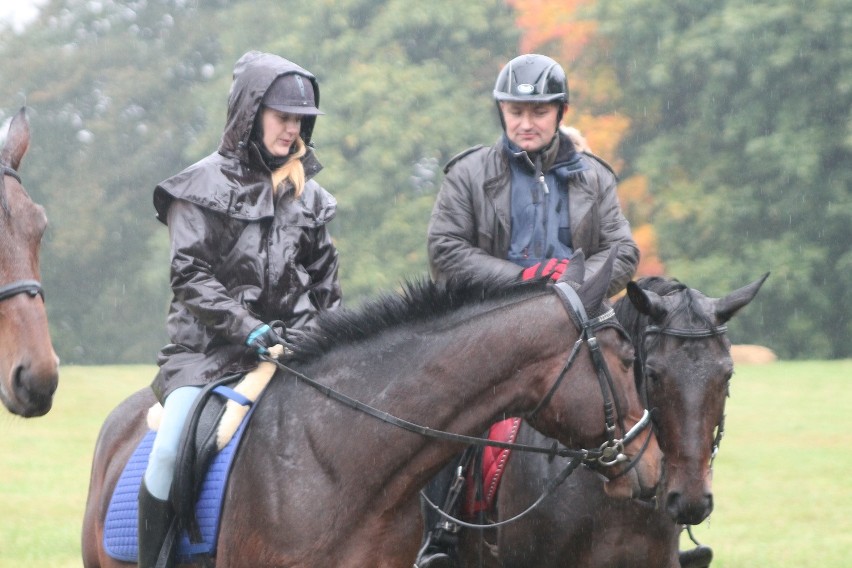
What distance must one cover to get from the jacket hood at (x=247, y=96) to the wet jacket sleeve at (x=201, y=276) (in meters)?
0.33

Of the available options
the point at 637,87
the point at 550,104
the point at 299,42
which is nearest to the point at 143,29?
the point at 299,42

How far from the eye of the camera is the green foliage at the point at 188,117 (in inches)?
1352

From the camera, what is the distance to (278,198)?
211 inches

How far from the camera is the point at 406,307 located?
16.1ft

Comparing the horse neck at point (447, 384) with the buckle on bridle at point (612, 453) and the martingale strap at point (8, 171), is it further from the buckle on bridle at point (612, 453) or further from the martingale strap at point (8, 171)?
the martingale strap at point (8, 171)

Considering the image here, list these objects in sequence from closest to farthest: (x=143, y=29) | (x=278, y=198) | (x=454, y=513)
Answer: (x=278, y=198), (x=454, y=513), (x=143, y=29)

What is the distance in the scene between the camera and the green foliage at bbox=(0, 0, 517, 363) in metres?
34.3

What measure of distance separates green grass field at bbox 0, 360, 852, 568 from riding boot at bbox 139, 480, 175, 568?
1.16 metres

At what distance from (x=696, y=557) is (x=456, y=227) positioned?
2.08 m

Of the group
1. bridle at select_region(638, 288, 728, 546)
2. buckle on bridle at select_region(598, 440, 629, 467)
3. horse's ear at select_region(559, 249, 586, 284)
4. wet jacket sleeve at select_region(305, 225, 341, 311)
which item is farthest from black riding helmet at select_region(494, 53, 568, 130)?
buckle on bridle at select_region(598, 440, 629, 467)

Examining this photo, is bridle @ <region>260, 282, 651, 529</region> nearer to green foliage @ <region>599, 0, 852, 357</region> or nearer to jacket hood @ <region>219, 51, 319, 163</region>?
jacket hood @ <region>219, 51, 319, 163</region>

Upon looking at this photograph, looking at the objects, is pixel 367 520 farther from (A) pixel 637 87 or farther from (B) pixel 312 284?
(A) pixel 637 87

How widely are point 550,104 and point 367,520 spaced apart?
7.73ft

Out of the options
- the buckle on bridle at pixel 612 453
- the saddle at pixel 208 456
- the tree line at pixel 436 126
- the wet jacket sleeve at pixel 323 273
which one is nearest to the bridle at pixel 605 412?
the buckle on bridle at pixel 612 453
